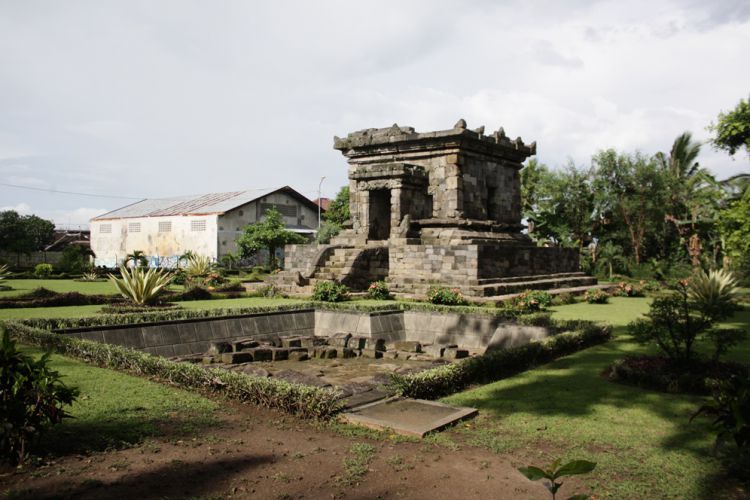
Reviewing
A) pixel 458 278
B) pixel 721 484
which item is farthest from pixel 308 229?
pixel 721 484

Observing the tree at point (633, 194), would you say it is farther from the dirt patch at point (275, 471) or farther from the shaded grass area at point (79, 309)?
the dirt patch at point (275, 471)

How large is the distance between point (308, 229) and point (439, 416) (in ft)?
128

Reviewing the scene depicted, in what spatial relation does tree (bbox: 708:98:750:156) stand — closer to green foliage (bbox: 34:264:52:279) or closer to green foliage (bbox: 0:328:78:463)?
green foliage (bbox: 0:328:78:463)

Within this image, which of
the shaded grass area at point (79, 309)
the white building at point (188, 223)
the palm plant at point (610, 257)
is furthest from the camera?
the white building at point (188, 223)

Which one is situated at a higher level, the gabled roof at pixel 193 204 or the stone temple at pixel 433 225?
the gabled roof at pixel 193 204

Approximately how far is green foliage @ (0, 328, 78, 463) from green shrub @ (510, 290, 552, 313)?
40.1 feet

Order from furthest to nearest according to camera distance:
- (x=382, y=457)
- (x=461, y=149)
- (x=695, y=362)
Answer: (x=461, y=149)
(x=695, y=362)
(x=382, y=457)

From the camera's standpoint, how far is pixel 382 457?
5113 millimetres

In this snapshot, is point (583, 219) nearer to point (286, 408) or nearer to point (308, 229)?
point (308, 229)

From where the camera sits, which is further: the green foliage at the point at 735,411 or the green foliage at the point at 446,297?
the green foliage at the point at 446,297

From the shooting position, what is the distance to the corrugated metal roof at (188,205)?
→ 4044 centimetres

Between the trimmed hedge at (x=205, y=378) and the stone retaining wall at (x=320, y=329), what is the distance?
0.75 meters

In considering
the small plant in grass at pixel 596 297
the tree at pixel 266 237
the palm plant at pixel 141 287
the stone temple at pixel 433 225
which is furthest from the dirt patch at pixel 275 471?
the tree at pixel 266 237

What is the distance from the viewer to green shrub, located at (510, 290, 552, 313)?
15578 mm
